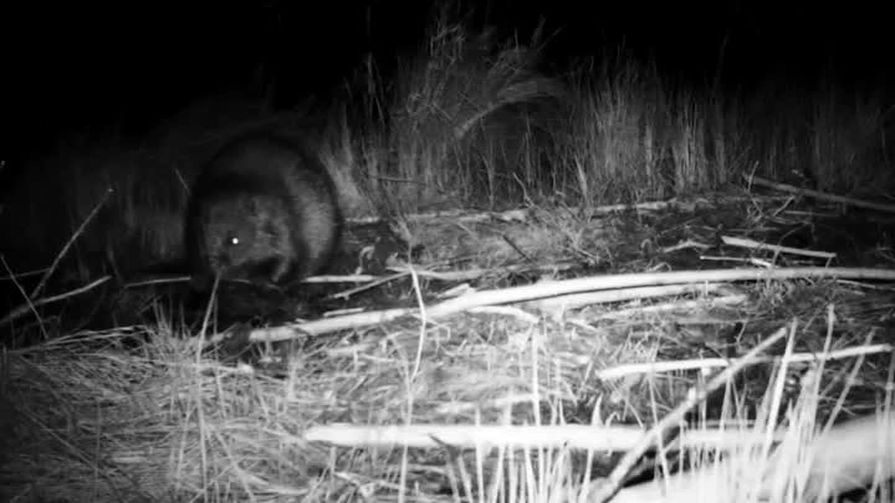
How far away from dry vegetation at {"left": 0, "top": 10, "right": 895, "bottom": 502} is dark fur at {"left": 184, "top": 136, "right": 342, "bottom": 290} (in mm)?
275

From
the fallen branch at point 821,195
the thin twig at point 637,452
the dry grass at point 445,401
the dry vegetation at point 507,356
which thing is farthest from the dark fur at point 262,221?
the fallen branch at point 821,195

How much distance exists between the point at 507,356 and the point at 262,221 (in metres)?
1.44

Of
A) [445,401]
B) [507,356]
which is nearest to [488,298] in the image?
[507,356]

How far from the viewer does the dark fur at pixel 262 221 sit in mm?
3068

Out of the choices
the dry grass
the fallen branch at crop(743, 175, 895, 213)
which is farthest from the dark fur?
the fallen branch at crop(743, 175, 895, 213)

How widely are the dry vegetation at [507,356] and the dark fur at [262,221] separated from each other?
28 centimetres

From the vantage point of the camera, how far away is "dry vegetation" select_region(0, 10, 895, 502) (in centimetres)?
170

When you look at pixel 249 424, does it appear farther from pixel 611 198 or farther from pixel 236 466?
pixel 611 198

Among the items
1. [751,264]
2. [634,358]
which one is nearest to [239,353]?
[634,358]

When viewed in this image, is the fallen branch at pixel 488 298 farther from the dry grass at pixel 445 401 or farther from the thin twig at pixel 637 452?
the thin twig at pixel 637 452

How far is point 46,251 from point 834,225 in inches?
131

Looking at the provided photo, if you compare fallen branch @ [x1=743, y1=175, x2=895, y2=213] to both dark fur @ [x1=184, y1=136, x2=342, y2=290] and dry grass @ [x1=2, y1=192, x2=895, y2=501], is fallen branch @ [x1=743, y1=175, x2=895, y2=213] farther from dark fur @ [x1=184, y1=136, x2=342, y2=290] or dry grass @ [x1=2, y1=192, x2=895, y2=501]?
dark fur @ [x1=184, y1=136, x2=342, y2=290]

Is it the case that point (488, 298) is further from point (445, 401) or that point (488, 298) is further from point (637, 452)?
point (637, 452)

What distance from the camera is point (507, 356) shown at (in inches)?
87.0
